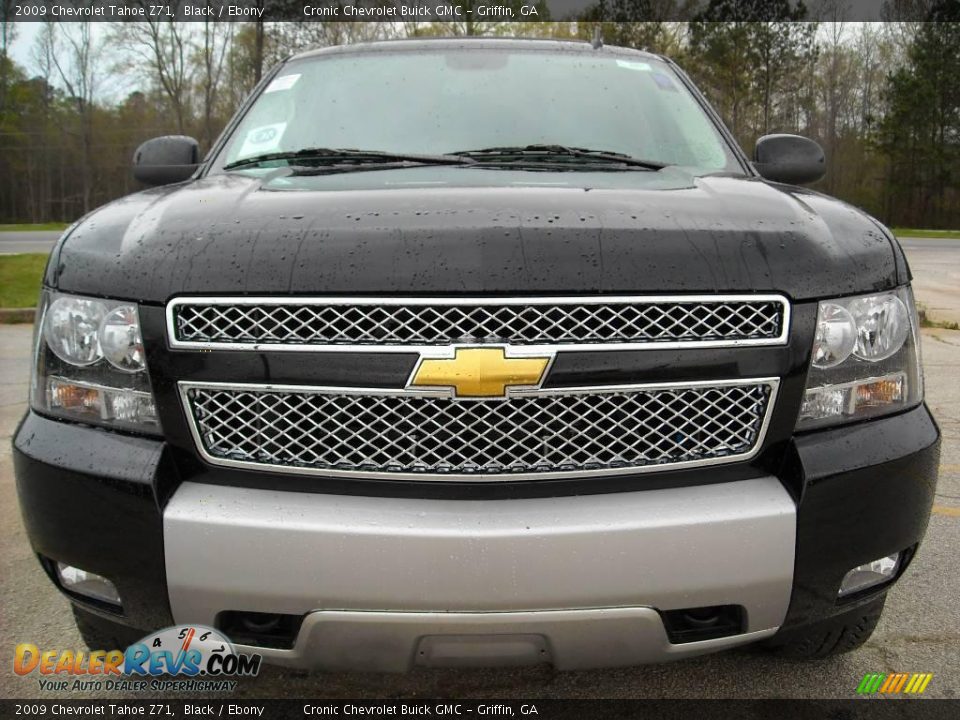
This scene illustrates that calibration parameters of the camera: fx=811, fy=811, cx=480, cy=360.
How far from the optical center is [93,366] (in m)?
1.69

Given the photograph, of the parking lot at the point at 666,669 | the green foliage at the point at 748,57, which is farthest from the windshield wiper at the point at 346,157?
the green foliage at the point at 748,57

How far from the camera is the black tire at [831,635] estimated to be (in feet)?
5.71

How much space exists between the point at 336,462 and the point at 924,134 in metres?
54.8

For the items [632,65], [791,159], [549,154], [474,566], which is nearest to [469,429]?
[474,566]

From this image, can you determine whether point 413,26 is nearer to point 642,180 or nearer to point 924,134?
point 642,180

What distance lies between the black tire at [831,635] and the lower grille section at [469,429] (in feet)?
1.43

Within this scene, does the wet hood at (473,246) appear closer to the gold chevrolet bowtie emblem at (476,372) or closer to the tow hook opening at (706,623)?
the gold chevrolet bowtie emblem at (476,372)

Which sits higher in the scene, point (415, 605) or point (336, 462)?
point (336, 462)

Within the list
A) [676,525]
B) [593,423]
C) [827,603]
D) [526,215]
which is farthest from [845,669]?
[526,215]

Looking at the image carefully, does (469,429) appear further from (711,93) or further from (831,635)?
(711,93)

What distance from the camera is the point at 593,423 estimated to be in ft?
5.29

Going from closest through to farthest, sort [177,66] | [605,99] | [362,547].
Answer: [362,547] → [605,99] → [177,66]

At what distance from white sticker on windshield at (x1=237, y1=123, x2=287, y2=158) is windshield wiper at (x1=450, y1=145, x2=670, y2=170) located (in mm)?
649

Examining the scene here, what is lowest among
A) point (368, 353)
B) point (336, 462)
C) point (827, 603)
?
point (827, 603)
